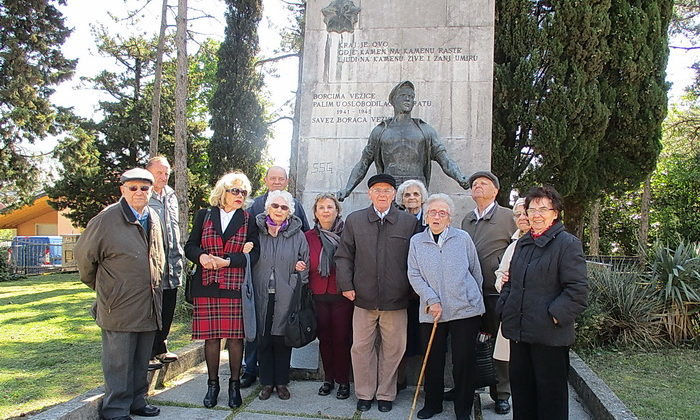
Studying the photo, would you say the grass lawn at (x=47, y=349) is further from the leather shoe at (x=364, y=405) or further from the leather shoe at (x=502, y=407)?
the leather shoe at (x=502, y=407)

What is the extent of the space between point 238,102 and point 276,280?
1252 centimetres

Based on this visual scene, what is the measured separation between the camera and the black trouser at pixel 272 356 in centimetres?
397

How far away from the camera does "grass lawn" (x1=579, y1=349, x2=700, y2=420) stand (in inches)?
173

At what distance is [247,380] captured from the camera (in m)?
4.36

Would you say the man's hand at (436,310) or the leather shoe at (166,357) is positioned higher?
the man's hand at (436,310)

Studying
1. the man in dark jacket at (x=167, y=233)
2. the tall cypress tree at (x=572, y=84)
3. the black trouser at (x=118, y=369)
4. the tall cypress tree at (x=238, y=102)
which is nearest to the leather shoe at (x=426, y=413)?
the black trouser at (x=118, y=369)

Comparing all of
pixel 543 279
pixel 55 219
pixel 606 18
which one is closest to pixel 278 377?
pixel 543 279

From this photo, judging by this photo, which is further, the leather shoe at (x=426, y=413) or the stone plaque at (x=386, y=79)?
the stone plaque at (x=386, y=79)

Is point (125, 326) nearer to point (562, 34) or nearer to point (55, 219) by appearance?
point (562, 34)

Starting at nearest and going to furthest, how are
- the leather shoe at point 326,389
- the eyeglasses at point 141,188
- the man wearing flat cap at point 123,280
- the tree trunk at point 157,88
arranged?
the man wearing flat cap at point 123,280
the eyeglasses at point 141,188
the leather shoe at point 326,389
the tree trunk at point 157,88

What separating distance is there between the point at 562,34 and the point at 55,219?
105ft

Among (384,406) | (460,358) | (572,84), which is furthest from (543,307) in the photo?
(572,84)

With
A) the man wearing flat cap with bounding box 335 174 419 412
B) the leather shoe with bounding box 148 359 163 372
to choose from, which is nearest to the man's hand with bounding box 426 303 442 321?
the man wearing flat cap with bounding box 335 174 419 412

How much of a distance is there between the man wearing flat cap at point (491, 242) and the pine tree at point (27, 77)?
54.7 feet
